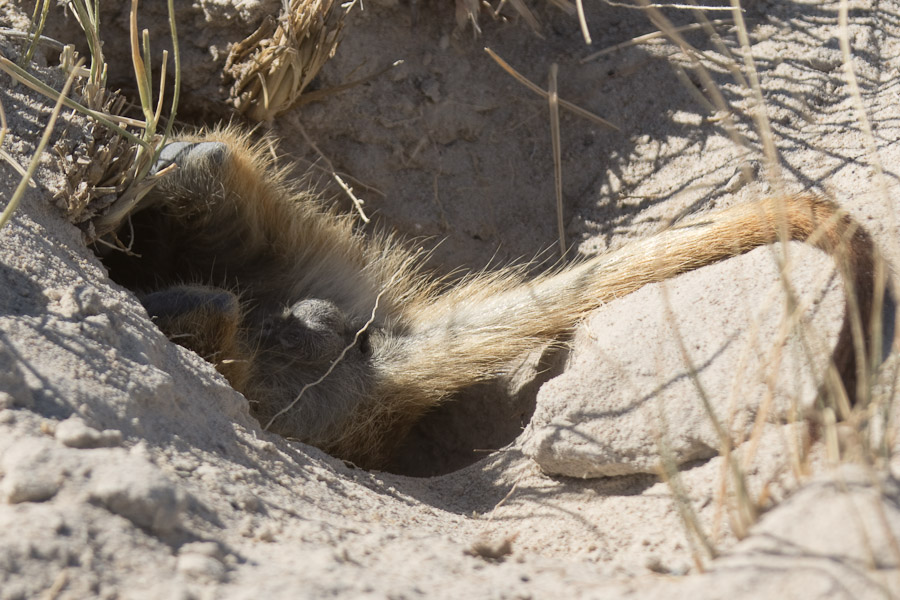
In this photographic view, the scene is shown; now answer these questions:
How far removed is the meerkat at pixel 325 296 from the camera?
82.8 inches

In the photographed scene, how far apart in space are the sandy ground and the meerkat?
0.15 m

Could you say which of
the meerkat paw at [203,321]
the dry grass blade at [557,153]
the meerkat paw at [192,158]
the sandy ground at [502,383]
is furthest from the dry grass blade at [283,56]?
the meerkat paw at [203,321]

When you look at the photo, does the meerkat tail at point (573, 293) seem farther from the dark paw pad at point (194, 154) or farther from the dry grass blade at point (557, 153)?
the dark paw pad at point (194, 154)

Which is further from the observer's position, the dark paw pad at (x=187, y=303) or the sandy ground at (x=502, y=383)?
the dark paw pad at (x=187, y=303)

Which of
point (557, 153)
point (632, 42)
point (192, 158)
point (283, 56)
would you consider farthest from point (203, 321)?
point (632, 42)

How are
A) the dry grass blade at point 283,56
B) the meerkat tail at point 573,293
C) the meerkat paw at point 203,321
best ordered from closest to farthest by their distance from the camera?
1. the meerkat tail at point 573,293
2. the meerkat paw at point 203,321
3. the dry grass blade at point 283,56

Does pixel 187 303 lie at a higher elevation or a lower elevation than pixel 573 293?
lower

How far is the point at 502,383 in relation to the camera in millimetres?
2525

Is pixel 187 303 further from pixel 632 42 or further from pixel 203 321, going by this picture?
pixel 632 42

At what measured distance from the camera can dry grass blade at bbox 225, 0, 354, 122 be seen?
249 centimetres

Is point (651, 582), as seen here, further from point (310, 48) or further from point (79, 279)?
point (310, 48)

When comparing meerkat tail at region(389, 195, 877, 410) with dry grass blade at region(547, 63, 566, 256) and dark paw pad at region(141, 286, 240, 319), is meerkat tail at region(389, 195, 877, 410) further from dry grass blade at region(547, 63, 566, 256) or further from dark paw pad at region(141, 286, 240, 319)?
dark paw pad at region(141, 286, 240, 319)

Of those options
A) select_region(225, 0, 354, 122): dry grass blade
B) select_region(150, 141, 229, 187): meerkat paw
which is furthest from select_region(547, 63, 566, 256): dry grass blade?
select_region(150, 141, 229, 187): meerkat paw

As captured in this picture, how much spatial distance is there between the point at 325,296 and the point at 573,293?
82 centimetres
